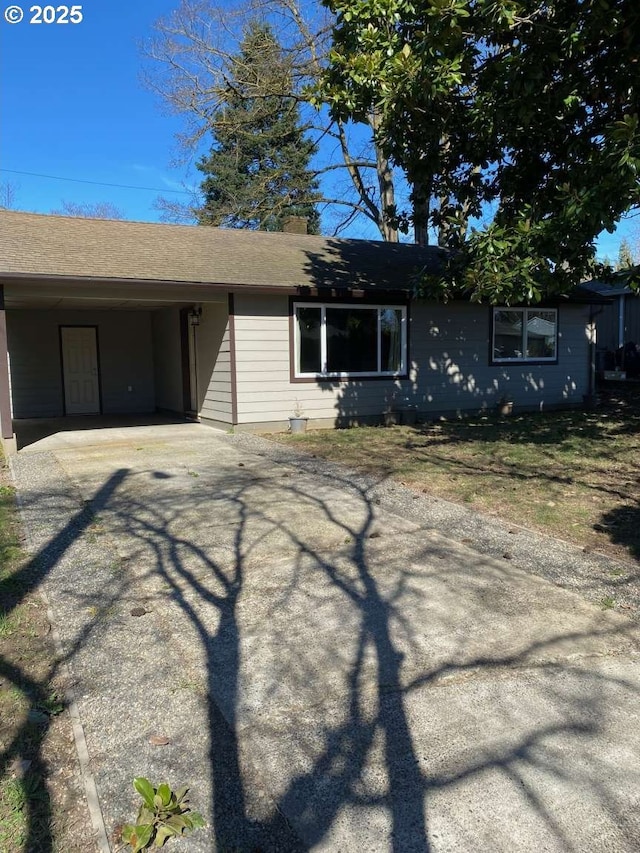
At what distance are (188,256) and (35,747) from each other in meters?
10.6

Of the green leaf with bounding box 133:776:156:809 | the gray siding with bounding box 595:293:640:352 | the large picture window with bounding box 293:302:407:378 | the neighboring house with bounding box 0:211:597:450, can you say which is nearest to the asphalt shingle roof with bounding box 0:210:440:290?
the neighboring house with bounding box 0:211:597:450

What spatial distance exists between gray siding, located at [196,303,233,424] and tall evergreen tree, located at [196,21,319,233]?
34.4 ft

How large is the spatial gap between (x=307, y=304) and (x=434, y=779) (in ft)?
32.6

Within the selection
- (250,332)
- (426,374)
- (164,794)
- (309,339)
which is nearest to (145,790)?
(164,794)

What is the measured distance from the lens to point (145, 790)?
6.96ft

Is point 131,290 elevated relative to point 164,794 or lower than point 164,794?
elevated

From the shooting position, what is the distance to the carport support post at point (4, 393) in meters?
9.12

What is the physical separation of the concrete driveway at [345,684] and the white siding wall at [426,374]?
597cm

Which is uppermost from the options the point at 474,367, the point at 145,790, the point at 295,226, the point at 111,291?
the point at 295,226

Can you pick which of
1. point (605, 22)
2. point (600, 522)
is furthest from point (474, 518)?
point (605, 22)

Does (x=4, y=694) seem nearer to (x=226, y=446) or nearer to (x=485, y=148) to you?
(x=226, y=446)

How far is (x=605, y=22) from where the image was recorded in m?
6.96

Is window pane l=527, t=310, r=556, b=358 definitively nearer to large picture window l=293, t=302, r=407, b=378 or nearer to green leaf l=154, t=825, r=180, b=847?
large picture window l=293, t=302, r=407, b=378

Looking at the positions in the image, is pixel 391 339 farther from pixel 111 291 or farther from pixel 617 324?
pixel 617 324
